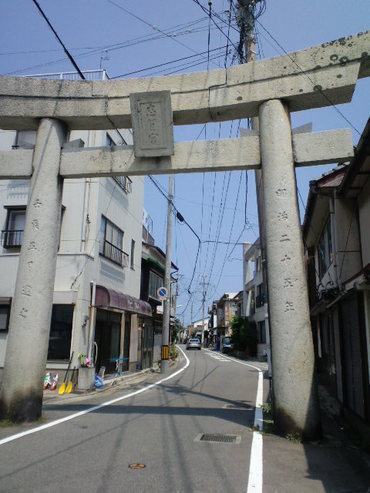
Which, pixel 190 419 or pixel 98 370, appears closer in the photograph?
pixel 190 419

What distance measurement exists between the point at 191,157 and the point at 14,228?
9.50 m

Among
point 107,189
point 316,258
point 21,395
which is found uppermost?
point 107,189

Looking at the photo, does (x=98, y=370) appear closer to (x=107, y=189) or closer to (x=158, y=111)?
(x=107, y=189)

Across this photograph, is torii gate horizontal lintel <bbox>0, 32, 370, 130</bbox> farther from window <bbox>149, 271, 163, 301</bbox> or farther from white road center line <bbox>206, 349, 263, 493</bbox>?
window <bbox>149, 271, 163, 301</bbox>

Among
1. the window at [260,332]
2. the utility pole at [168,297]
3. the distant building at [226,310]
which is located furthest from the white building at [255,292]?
the distant building at [226,310]

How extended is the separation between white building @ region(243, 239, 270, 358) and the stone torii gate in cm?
2817

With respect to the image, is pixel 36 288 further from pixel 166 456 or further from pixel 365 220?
pixel 365 220

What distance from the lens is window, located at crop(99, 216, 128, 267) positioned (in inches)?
677

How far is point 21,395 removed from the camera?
8.03m

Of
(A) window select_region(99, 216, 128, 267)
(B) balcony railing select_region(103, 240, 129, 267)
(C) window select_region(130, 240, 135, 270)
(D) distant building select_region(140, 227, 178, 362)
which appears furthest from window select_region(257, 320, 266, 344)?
(A) window select_region(99, 216, 128, 267)

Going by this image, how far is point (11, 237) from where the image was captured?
15438 millimetres

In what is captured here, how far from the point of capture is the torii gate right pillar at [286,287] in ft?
23.4

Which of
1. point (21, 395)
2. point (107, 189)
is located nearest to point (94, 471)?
point (21, 395)

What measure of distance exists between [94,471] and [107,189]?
530 inches
